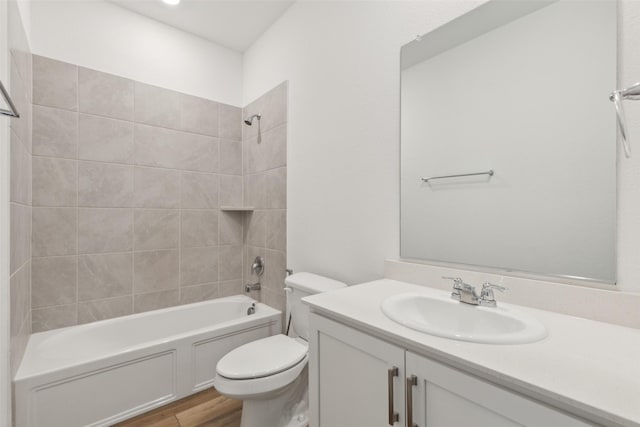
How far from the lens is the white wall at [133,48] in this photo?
1.87 metres

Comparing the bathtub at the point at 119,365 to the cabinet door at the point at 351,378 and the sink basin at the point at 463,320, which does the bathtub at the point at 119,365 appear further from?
the sink basin at the point at 463,320

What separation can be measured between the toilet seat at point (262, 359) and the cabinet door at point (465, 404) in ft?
2.81

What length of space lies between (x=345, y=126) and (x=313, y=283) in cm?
96

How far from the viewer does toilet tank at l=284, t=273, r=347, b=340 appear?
1.63 metres

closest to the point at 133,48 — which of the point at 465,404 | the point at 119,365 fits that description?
the point at 119,365

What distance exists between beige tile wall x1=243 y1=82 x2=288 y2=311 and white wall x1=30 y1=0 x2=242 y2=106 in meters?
0.43

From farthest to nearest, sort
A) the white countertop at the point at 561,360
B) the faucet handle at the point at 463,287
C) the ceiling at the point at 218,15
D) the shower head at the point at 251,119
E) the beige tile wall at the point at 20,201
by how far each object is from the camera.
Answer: the shower head at the point at 251,119, the ceiling at the point at 218,15, the beige tile wall at the point at 20,201, the faucet handle at the point at 463,287, the white countertop at the point at 561,360

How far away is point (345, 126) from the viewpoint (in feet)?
5.48

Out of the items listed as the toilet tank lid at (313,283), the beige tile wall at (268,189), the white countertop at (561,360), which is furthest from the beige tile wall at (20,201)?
the white countertop at (561,360)

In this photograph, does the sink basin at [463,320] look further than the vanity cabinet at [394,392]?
Yes

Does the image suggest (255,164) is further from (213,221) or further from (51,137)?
(51,137)

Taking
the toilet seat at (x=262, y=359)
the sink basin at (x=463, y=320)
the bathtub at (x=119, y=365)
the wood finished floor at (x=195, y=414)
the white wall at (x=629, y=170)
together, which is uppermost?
the white wall at (x=629, y=170)

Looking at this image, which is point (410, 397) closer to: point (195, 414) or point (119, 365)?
point (195, 414)

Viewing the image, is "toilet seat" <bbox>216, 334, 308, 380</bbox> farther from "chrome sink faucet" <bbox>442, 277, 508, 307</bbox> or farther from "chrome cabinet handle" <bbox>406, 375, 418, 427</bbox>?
"chrome sink faucet" <bbox>442, 277, 508, 307</bbox>
